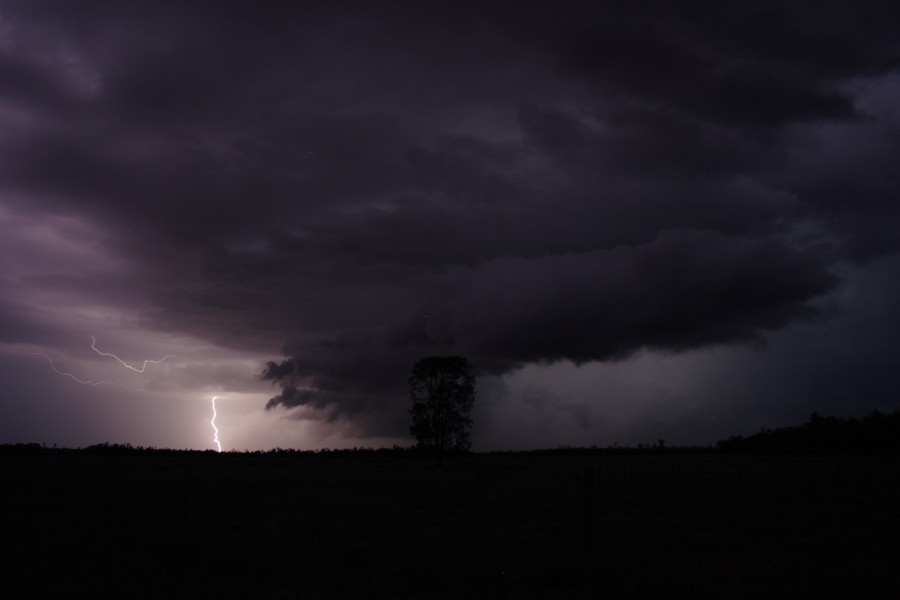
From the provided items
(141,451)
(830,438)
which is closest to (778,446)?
(830,438)

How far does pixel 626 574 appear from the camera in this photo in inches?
523

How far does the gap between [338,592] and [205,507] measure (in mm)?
18814

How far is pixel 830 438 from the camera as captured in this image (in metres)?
119

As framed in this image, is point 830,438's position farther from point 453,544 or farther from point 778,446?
point 453,544

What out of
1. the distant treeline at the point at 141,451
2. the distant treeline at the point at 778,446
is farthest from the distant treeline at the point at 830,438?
the distant treeline at the point at 141,451

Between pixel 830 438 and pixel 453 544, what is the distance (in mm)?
124124

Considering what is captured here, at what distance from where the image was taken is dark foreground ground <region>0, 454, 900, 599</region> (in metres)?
12.3

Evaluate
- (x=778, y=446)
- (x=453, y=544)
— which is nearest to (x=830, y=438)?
(x=778, y=446)

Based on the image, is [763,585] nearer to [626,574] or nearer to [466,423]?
[626,574]

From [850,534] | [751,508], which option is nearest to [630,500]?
[751,508]

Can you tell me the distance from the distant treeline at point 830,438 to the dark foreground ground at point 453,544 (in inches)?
3344

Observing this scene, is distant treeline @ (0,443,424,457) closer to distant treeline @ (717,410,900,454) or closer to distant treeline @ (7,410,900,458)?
distant treeline @ (7,410,900,458)

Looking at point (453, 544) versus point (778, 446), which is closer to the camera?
point (453, 544)

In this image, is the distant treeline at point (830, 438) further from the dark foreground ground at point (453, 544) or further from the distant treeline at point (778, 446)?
the dark foreground ground at point (453, 544)
